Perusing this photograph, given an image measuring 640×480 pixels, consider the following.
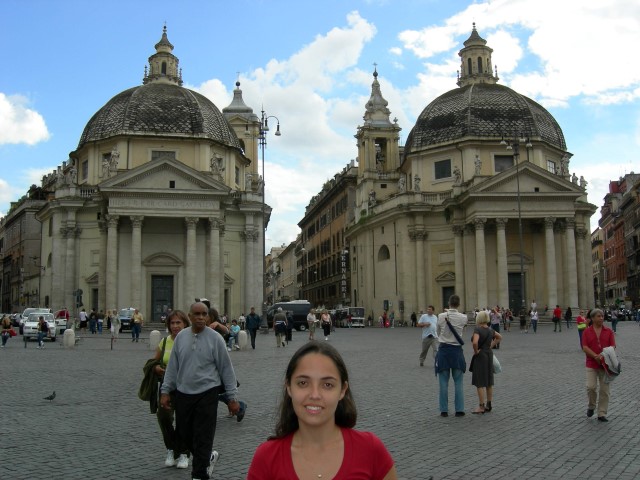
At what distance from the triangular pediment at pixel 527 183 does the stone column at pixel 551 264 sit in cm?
235

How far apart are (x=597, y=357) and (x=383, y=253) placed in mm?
54011

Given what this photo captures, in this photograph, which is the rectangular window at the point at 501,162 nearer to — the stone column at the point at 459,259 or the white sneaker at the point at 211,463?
the stone column at the point at 459,259

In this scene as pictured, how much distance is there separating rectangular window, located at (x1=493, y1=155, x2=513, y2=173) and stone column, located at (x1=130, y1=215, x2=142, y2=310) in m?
29.1

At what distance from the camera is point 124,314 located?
46656mm

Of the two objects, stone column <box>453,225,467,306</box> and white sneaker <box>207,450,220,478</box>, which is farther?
stone column <box>453,225,467,306</box>

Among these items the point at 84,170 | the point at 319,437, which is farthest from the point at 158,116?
the point at 319,437

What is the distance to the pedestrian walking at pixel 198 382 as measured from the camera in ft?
22.7

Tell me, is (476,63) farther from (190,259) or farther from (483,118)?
(190,259)

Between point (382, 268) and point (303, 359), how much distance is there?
60.8 metres

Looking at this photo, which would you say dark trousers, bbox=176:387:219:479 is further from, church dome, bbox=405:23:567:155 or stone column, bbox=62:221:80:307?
church dome, bbox=405:23:567:155

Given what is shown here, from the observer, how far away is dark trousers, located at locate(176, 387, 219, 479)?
678 centimetres

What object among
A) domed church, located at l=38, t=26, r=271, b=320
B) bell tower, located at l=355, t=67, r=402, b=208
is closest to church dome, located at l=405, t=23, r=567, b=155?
bell tower, located at l=355, t=67, r=402, b=208

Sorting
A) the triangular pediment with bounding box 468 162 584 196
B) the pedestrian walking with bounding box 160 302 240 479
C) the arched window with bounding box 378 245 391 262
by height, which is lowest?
the pedestrian walking with bounding box 160 302 240 479

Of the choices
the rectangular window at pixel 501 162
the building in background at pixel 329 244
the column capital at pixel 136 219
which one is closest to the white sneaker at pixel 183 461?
the column capital at pixel 136 219
